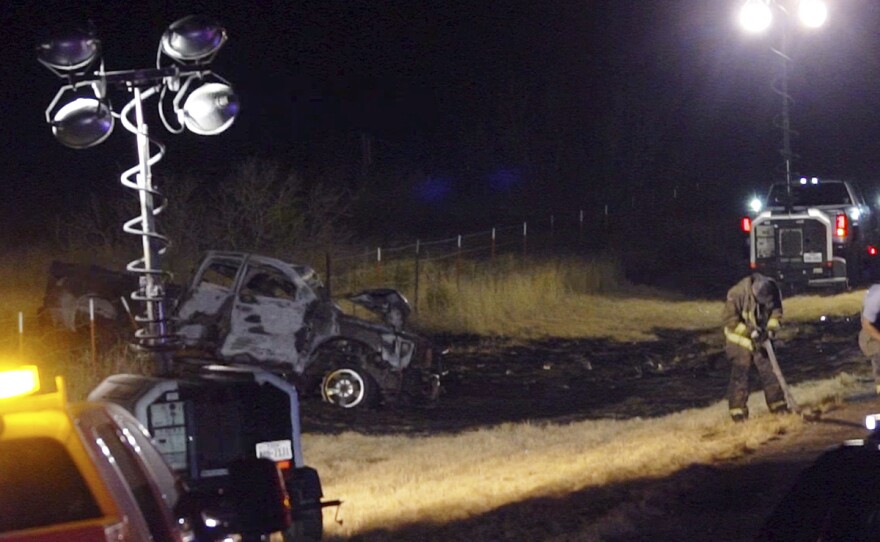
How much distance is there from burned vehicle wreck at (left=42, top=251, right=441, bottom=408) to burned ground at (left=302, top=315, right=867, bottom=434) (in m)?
0.39

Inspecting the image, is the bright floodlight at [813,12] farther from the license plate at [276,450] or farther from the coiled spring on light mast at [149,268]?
the license plate at [276,450]

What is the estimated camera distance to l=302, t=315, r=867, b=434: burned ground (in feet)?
50.9

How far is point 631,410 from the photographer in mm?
15695

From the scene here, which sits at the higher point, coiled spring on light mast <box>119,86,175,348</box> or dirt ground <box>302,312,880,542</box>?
coiled spring on light mast <box>119,86,175,348</box>

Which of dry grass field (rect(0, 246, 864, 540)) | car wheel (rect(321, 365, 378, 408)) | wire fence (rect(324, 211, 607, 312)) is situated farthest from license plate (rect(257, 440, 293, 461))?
wire fence (rect(324, 211, 607, 312))

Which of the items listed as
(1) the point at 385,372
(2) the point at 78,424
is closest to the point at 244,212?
(1) the point at 385,372

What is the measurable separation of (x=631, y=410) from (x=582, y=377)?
3207mm

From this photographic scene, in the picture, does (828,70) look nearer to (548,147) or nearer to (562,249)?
(548,147)

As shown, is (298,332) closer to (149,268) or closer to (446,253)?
(149,268)

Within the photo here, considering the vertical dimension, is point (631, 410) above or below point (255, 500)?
below

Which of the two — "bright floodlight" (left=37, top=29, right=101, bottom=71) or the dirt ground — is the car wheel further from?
"bright floodlight" (left=37, top=29, right=101, bottom=71)

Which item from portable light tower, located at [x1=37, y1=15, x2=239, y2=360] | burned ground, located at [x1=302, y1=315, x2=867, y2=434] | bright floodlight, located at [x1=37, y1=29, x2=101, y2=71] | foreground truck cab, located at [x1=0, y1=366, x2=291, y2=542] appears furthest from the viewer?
burned ground, located at [x1=302, y1=315, x2=867, y2=434]

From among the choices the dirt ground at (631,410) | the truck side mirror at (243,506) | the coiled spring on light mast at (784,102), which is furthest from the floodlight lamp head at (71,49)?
the coiled spring on light mast at (784,102)

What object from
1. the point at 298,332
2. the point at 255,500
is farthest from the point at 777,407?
the point at 255,500
